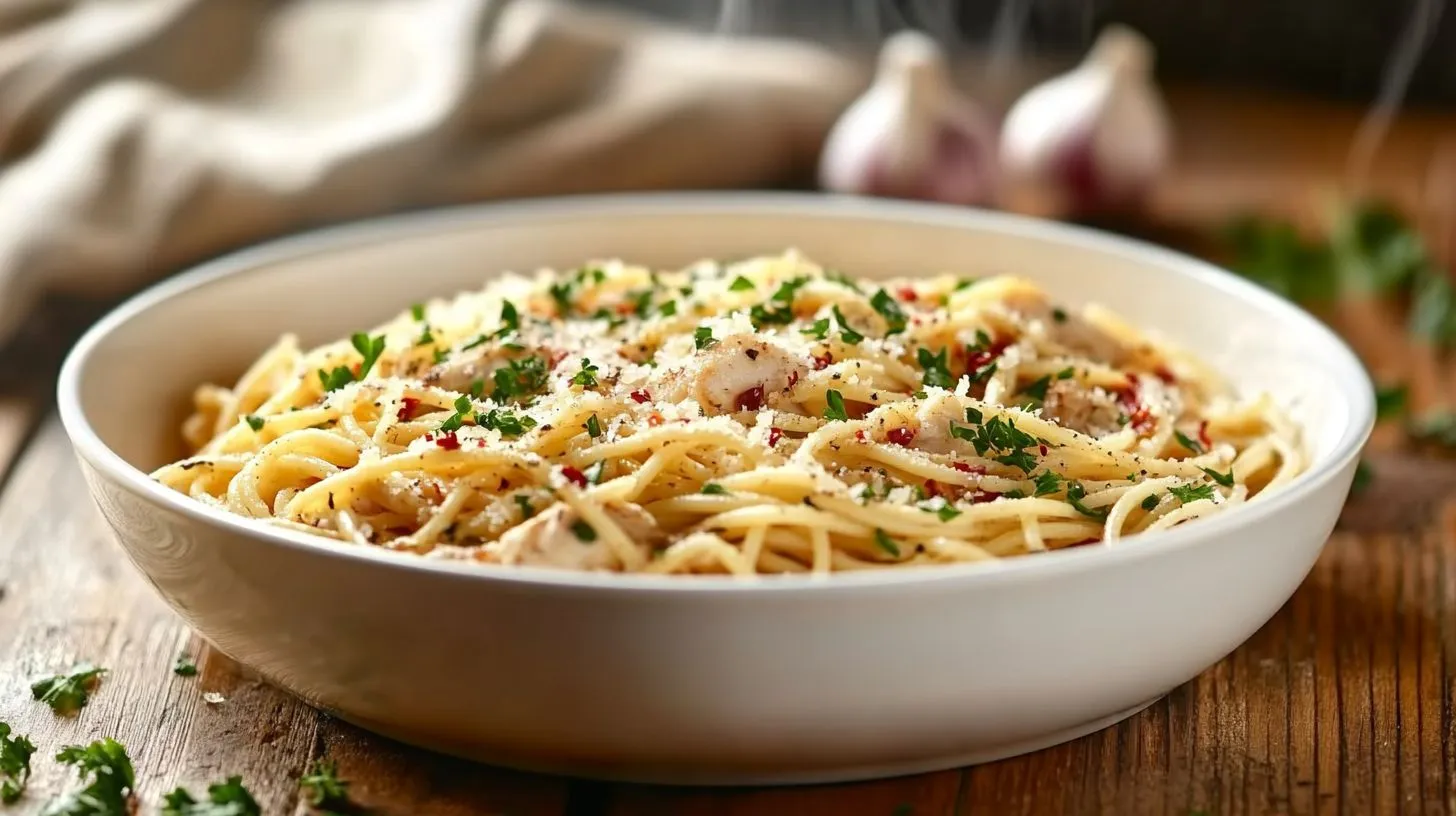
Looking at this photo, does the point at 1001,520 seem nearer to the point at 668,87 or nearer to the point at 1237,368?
the point at 1237,368

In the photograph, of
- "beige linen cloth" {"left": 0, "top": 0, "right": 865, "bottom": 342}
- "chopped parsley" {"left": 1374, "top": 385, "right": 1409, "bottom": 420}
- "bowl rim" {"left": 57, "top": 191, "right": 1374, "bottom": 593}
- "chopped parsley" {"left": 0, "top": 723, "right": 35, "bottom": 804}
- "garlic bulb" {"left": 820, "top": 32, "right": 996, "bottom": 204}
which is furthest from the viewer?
"garlic bulb" {"left": 820, "top": 32, "right": 996, "bottom": 204}

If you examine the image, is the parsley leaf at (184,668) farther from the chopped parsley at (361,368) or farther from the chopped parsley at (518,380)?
the chopped parsley at (518,380)

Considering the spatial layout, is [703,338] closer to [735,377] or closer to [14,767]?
[735,377]

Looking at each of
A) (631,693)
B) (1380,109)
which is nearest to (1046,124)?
(1380,109)

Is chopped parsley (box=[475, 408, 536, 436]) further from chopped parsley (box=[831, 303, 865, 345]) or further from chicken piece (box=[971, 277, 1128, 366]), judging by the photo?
chicken piece (box=[971, 277, 1128, 366])

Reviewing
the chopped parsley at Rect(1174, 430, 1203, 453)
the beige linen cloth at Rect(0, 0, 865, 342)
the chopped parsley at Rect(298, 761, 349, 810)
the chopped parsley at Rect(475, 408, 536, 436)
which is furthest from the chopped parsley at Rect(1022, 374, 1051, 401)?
the beige linen cloth at Rect(0, 0, 865, 342)
